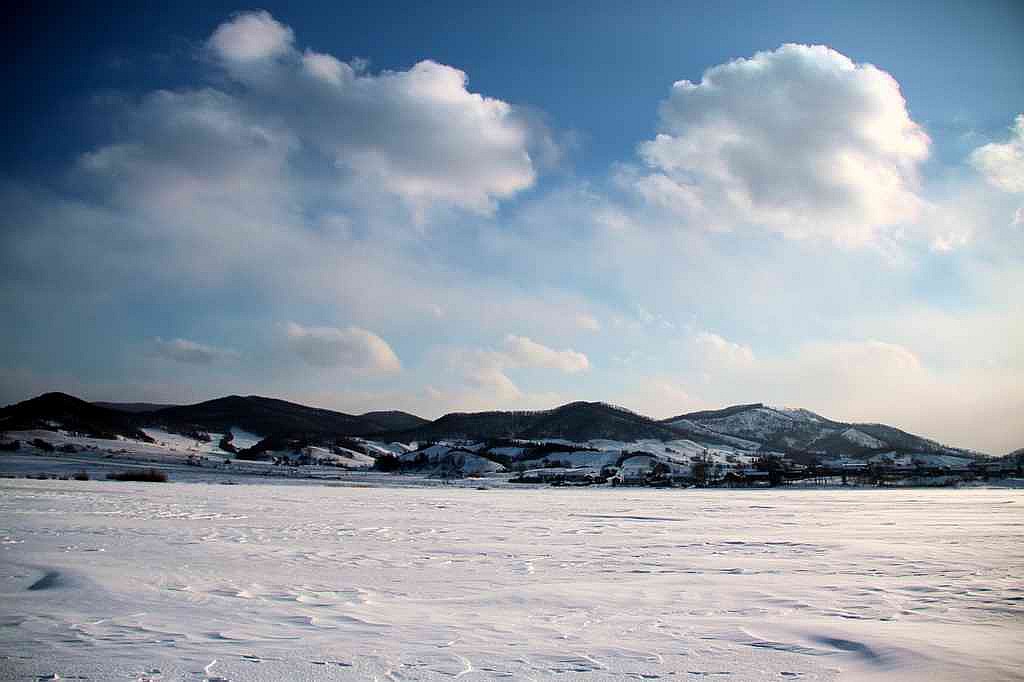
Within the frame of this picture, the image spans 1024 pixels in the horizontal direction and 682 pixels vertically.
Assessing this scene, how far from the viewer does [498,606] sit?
9.98 metres

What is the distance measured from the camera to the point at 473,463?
18062 centimetres

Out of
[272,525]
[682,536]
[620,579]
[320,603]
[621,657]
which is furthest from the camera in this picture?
[272,525]

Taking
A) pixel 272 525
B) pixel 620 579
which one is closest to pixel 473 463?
pixel 272 525

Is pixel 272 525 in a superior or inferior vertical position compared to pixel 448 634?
inferior

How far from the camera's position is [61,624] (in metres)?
8.26

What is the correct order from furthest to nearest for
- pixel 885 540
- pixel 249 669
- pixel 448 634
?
pixel 885 540, pixel 448 634, pixel 249 669

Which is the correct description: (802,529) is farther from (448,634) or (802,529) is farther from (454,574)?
(448,634)

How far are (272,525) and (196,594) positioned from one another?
1336cm

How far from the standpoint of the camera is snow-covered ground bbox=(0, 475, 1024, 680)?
6.81 meters

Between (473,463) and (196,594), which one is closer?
(196,594)

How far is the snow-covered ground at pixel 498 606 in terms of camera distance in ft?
22.4

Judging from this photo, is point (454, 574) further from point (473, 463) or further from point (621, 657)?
point (473, 463)

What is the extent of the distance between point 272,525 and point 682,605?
1766cm

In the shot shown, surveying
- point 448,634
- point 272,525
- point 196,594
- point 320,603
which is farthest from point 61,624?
point 272,525
